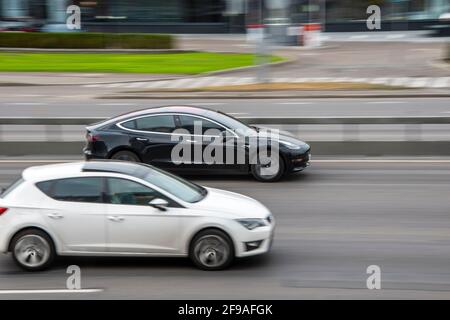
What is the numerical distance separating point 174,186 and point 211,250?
1034mm

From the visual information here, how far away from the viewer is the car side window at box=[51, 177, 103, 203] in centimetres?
936

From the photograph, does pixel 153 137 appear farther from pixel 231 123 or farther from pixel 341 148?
pixel 341 148

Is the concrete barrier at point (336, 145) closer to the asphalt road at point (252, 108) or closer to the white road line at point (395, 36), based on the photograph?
the asphalt road at point (252, 108)

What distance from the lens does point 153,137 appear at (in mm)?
14625

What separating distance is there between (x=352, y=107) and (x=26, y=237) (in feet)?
57.7

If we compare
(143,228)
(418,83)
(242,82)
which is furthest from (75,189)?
(418,83)

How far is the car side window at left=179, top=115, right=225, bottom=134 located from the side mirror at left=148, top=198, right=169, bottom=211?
208 inches

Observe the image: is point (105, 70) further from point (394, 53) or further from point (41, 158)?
point (41, 158)

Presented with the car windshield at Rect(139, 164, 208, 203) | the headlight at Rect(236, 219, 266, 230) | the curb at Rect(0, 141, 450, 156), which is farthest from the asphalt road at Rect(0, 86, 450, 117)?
the headlight at Rect(236, 219, 266, 230)

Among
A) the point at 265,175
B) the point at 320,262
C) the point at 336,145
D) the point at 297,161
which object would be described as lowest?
the point at 320,262

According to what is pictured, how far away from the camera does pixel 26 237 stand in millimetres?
9281

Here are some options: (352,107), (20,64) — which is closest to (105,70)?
(20,64)

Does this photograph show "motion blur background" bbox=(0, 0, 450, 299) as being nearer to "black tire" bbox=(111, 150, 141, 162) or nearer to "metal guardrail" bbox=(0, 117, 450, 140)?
"metal guardrail" bbox=(0, 117, 450, 140)

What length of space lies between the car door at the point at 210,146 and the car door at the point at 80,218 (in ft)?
16.8
